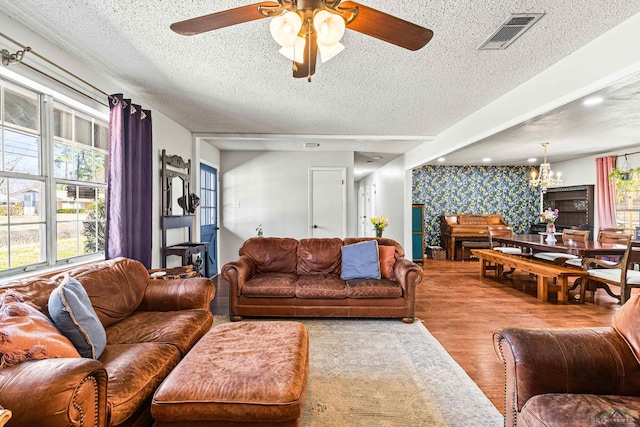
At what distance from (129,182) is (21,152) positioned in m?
0.78

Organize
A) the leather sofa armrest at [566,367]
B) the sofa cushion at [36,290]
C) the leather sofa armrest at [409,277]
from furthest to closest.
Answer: the leather sofa armrest at [409,277], the sofa cushion at [36,290], the leather sofa armrest at [566,367]

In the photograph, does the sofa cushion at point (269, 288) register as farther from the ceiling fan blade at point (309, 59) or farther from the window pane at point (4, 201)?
the ceiling fan blade at point (309, 59)

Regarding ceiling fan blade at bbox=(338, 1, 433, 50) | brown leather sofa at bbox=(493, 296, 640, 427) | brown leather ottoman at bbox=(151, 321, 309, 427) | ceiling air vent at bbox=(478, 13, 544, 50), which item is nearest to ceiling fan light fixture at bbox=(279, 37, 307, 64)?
ceiling fan blade at bbox=(338, 1, 433, 50)

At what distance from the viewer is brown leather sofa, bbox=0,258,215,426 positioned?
110 cm

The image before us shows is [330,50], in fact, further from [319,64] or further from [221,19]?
[319,64]

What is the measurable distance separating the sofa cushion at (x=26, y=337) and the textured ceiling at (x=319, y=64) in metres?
1.72

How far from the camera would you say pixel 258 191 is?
→ 20.2ft

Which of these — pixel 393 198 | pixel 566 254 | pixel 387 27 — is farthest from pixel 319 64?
pixel 393 198

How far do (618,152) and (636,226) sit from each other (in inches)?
57.4

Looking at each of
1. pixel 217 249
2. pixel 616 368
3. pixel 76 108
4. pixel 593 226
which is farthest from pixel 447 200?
pixel 76 108

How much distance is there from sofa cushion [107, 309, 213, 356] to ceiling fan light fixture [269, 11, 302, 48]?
179 centimetres

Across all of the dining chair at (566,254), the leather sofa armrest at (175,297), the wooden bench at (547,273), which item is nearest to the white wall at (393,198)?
the wooden bench at (547,273)

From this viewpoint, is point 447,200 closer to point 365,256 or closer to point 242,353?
point 365,256

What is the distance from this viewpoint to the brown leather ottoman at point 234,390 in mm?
1358
